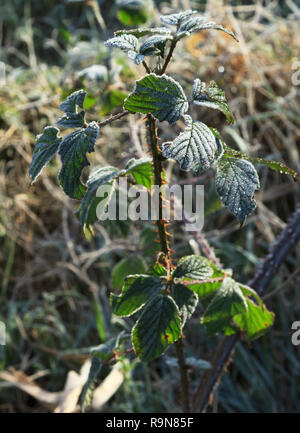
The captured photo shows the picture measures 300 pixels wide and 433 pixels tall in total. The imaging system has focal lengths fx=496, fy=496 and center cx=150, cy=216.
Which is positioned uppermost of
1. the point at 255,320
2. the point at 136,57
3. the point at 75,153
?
the point at 136,57

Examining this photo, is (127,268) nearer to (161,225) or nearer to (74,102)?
(161,225)

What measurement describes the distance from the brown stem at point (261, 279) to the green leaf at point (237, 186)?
0.48 metres

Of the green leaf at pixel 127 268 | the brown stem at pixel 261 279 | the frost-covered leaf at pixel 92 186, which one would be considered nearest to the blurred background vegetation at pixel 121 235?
the green leaf at pixel 127 268

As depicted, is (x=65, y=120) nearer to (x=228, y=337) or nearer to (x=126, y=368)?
(x=228, y=337)

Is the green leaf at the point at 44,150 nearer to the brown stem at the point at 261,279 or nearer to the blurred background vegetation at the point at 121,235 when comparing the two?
the blurred background vegetation at the point at 121,235

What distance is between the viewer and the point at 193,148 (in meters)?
0.60

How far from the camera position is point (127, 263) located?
1.08m

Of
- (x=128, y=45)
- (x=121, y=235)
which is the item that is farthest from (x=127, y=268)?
(x=128, y=45)

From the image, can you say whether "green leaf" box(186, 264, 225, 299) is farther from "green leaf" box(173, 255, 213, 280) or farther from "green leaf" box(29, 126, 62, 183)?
"green leaf" box(29, 126, 62, 183)

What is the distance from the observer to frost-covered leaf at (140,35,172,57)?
65 cm

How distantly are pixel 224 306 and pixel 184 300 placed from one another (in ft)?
0.36
